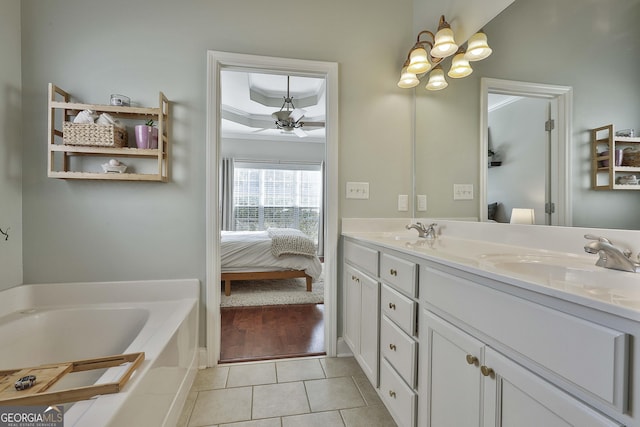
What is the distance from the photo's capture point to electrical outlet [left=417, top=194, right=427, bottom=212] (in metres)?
2.10

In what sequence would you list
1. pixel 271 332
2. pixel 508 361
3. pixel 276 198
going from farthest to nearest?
pixel 276 198
pixel 271 332
pixel 508 361

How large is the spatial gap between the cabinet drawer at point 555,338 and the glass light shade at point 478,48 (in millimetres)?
1282

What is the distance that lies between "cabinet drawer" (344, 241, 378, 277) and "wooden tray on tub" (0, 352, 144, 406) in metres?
1.13

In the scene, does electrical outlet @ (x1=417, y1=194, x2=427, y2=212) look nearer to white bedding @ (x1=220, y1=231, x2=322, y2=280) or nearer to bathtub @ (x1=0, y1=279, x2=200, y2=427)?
bathtub @ (x1=0, y1=279, x2=200, y2=427)

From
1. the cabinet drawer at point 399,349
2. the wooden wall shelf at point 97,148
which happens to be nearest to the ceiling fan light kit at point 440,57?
the cabinet drawer at point 399,349

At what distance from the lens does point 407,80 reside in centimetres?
201

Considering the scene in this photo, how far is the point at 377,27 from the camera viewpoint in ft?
7.00

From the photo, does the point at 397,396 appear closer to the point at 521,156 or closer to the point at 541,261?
the point at 541,261

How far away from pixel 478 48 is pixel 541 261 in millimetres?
1162

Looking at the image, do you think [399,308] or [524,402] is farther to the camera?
[399,308]

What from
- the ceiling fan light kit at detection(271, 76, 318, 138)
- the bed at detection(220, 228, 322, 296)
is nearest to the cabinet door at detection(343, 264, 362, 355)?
the bed at detection(220, 228, 322, 296)

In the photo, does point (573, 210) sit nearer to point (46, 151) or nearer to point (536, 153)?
point (536, 153)

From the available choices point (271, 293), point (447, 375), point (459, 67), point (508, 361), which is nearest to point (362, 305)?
point (447, 375)

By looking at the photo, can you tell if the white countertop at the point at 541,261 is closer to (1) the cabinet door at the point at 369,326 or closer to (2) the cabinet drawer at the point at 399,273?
(2) the cabinet drawer at the point at 399,273
